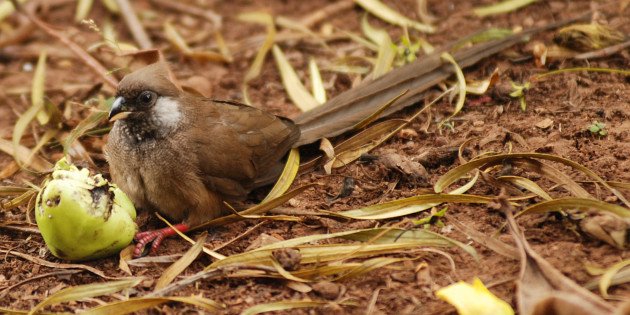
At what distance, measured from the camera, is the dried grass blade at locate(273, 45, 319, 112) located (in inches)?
209

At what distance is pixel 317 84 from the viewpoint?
546 centimetres

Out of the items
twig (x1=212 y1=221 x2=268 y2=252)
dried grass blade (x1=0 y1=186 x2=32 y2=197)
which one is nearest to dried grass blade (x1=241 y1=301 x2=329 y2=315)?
twig (x1=212 y1=221 x2=268 y2=252)

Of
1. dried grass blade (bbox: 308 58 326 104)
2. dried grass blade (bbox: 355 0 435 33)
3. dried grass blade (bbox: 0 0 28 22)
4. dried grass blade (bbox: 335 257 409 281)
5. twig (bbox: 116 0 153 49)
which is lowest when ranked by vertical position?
dried grass blade (bbox: 335 257 409 281)

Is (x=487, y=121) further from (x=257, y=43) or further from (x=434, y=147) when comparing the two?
(x=257, y=43)

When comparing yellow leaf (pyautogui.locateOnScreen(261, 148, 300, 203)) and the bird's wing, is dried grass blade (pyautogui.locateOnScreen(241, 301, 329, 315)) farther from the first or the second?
the bird's wing

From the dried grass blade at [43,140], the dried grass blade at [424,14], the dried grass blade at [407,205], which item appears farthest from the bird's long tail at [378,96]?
the dried grass blade at [43,140]

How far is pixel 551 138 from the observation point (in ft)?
14.1

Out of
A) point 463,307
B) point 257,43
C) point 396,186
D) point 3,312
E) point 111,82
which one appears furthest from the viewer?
point 257,43

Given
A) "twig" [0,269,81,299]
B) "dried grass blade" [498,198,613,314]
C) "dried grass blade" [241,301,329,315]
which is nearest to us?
"dried grass blade" [498,198,613,314]

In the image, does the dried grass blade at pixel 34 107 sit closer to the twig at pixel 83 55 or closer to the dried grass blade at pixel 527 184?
the twig at pixel 83 55

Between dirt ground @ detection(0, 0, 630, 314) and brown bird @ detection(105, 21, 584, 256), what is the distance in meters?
0.21

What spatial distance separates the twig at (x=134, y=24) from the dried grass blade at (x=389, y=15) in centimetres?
182

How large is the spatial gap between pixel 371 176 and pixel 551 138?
40.6 inches

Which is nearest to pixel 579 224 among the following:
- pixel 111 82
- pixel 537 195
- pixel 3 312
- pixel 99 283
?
pixel 537 195
